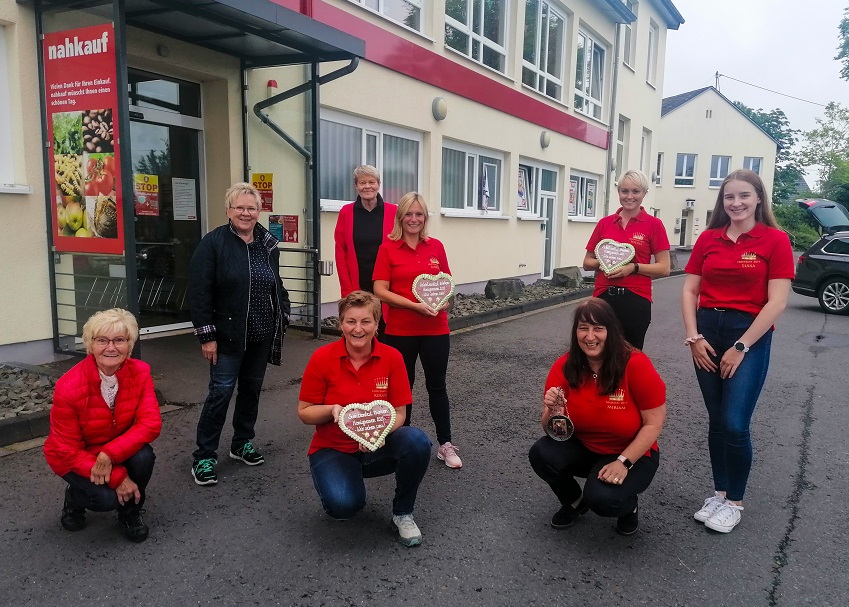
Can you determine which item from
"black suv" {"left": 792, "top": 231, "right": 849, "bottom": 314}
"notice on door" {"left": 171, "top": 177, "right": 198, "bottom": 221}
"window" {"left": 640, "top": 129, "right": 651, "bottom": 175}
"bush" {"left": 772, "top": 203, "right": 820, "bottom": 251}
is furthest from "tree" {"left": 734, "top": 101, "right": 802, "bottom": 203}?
"notice on door" {"left": 171, "top": 177, "right": 198, "bottom": 221}

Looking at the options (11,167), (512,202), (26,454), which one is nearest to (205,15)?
(11,167)

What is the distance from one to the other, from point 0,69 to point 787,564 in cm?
692

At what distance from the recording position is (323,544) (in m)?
3.24

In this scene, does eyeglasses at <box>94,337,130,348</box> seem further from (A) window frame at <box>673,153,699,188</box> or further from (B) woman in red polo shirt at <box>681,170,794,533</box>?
(A) window frame at <box>673,153,699,188</box>

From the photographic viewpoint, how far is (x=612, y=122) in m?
20.0

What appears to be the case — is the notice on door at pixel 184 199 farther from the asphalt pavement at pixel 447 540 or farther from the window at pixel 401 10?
the window at pixel 401 10

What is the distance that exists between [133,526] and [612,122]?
63.8 feet

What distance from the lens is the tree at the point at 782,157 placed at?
5200cm

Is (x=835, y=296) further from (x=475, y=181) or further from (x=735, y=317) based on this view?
(x=735, y=317)

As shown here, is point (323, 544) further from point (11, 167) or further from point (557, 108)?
point (557, 108)

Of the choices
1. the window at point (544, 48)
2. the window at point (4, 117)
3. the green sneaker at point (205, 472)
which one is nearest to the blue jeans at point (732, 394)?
the green sneaker at point (205, 472)

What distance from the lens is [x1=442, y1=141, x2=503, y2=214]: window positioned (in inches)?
491

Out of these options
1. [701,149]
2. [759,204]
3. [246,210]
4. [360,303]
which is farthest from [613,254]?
[701,149]

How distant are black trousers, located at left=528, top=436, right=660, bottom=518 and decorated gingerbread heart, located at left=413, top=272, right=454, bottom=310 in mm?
1152
